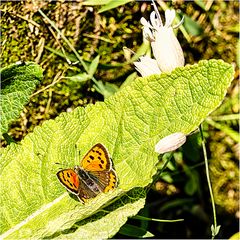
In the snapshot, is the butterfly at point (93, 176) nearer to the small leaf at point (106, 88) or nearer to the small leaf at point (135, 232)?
the small leaf at point (135, 232)

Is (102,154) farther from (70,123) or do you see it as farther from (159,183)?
(159,183)

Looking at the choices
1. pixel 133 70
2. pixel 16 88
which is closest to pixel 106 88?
pixel 133 70

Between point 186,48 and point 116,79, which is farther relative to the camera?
point 186,48

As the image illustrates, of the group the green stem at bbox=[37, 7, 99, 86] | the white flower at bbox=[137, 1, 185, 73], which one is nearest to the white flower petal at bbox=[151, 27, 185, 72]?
the white flower at bbox=[137, 1, 185, 73]

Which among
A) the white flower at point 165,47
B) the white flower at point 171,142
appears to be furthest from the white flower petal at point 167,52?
the white flower at point 171,142

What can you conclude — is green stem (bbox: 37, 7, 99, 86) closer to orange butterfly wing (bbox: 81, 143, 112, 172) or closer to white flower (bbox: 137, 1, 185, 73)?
white flower (bbox: 137, 1, 185, 73)

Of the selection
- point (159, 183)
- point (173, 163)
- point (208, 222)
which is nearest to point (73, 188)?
point (173, 163)
